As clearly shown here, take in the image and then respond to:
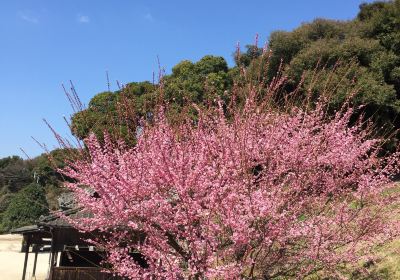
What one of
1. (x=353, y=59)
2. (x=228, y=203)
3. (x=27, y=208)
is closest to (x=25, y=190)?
(x=27, y=208)

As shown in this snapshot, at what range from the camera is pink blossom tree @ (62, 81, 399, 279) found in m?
6.07

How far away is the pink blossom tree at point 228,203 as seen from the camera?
6.07 m

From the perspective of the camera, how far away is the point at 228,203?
241 inches

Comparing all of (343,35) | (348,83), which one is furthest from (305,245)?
(343,35)

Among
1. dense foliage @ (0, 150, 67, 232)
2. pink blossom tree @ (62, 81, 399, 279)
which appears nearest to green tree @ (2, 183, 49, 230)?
dense foliage @ (0, 150, 67, 232)

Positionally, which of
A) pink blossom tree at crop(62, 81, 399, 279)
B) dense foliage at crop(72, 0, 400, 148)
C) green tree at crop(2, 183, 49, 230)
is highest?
dense foliage at crop(72, 0, 400, 148)

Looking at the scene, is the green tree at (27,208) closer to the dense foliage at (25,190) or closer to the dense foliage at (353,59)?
the dense foliage at (25,190)

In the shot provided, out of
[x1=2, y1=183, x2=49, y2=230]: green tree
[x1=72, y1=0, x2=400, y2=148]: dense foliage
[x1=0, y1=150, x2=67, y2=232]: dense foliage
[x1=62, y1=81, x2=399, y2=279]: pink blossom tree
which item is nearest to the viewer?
[x1=62, y1=81, x2=399, y2=279]: pink blossom tree

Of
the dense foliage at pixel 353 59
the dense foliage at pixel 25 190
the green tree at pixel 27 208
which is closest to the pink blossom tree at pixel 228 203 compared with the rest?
the dense foliage at pixel 353 59

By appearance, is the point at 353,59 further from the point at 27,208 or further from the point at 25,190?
the point at 25,190

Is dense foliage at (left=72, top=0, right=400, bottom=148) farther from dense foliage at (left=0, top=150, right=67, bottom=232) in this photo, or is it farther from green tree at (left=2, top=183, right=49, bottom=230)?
green tree at (left=2, top=183, right=49, bottom=230)

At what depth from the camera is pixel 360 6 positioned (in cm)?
2083

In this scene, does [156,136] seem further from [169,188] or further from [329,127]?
[329,127]

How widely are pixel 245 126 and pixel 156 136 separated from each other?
1466 mm
